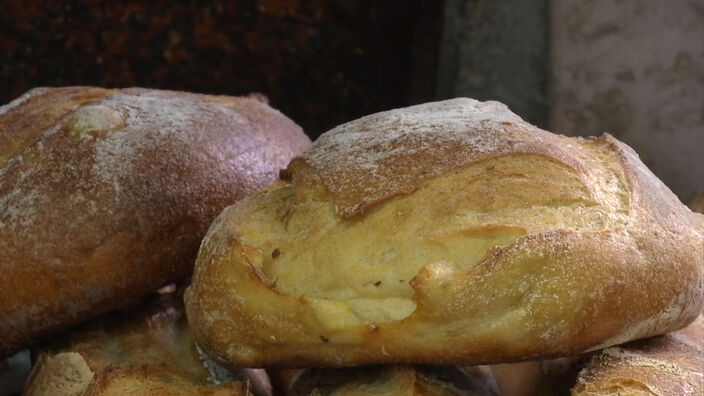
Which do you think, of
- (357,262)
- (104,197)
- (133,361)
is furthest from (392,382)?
(104,197)

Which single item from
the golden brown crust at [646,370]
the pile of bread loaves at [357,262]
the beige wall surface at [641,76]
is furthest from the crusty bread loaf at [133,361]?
the beige wall surface at [641,76]

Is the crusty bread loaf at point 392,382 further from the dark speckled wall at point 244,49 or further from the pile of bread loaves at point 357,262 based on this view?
the dark speckled wall at point 244,49

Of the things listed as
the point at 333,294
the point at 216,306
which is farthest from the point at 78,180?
the point at 333,294

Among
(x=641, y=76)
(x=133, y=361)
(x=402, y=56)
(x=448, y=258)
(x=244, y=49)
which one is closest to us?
(x=448, y=258)

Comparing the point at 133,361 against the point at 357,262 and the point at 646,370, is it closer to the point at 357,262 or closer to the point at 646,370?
the point at 357,262

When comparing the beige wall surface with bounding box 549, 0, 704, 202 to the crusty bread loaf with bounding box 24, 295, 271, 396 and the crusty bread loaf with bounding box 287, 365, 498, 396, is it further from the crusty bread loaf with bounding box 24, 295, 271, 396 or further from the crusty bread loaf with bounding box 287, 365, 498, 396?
the crusty bread loaf with bounding box 24, 295, 271, 396

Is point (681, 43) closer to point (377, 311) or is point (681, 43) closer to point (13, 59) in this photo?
point (377, 311)
